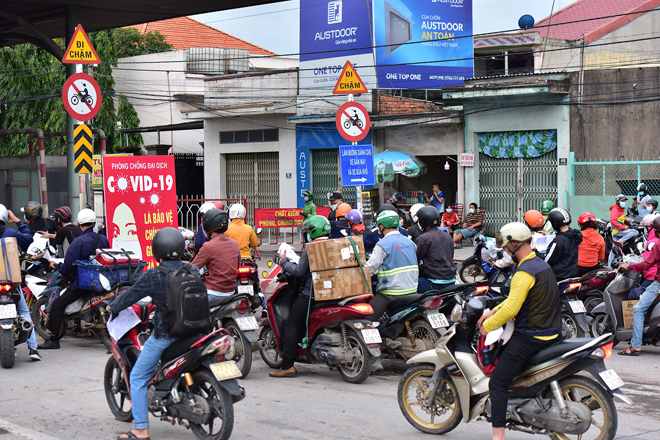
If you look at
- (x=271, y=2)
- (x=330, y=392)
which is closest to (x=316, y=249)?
(x=330, y=392)

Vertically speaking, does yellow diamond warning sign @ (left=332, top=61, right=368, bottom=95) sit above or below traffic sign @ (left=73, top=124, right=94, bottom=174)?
above

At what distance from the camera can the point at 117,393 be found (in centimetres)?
629

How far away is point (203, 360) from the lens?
5434mm

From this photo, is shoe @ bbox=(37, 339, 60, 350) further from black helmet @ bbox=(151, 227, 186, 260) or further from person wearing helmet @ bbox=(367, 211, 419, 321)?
black helmet @ bbox=(151, 227, 186, 260)

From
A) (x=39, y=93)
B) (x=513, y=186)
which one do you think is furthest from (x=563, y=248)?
(x=39, y=93)

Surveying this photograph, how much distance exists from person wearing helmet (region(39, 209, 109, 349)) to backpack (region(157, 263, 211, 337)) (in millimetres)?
3950

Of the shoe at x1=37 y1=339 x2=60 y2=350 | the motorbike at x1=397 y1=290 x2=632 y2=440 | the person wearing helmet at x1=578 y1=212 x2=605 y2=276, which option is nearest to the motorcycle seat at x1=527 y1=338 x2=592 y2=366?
the motorbike at x1=397 y1=290 x2=632 y2=440

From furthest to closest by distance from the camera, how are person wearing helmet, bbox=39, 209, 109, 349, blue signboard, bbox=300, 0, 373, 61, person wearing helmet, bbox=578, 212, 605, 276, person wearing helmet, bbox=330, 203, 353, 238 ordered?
blue signboard, bbox=300, 0, 373, 61 → person wearing helmet, bbox=330, 203, 353, 238 → person wearing helmet, bbox=578, 212, 605, 276 → person wearing helmet, bbox=39, 209, 109, 349

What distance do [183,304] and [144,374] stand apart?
26.0 inches

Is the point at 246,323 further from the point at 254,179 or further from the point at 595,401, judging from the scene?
the point at 254,179

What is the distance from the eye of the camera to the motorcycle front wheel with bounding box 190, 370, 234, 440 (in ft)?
17.5

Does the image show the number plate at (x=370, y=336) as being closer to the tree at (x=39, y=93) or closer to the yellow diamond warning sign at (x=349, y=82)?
the yellow diamond warning sign at (x=349, y=82)

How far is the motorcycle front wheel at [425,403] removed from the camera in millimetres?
5785

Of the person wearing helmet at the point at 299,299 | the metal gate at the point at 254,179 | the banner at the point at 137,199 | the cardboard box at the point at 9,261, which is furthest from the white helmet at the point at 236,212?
the metal gate at the point at 254,179
